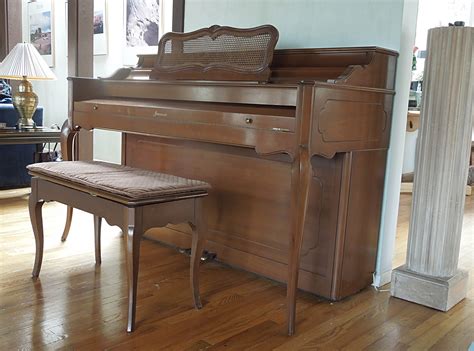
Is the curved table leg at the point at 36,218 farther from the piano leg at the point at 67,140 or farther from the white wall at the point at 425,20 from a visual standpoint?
the white wall at the point at 425,20

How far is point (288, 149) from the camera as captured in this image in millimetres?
1869

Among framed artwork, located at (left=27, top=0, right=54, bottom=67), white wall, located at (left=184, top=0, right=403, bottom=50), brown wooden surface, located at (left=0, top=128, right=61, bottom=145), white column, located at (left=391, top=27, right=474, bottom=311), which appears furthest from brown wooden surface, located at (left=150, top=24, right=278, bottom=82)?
framed artwork, located at (left=27, top=0, right=54, bottom=67)

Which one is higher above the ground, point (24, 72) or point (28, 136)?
point (24, 72)

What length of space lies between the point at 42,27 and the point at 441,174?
5443mm

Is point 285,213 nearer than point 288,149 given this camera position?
No

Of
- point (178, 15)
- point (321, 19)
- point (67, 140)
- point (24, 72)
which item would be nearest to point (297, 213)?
point (321, 19)

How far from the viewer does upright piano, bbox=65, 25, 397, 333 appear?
191 cm

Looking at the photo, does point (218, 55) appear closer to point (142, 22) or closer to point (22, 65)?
point (22, 65)

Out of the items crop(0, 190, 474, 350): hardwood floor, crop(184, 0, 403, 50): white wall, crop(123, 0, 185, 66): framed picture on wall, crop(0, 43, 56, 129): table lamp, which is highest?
crop(123, 0, 185, 66): framed picture on wall

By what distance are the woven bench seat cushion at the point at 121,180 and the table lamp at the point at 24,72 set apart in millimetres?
2025

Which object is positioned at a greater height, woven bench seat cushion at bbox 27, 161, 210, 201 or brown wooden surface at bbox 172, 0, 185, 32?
brown wooden surface at bbox 172, 0, 185, 32

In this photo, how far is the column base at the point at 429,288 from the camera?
86.7 inches

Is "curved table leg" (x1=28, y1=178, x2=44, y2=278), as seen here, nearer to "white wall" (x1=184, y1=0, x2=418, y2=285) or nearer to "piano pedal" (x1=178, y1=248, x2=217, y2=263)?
"piano pedal" (x1=178, y1=248, x2=217, y2=263)

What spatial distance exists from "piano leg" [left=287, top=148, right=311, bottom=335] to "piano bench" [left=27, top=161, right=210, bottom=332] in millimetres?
356
